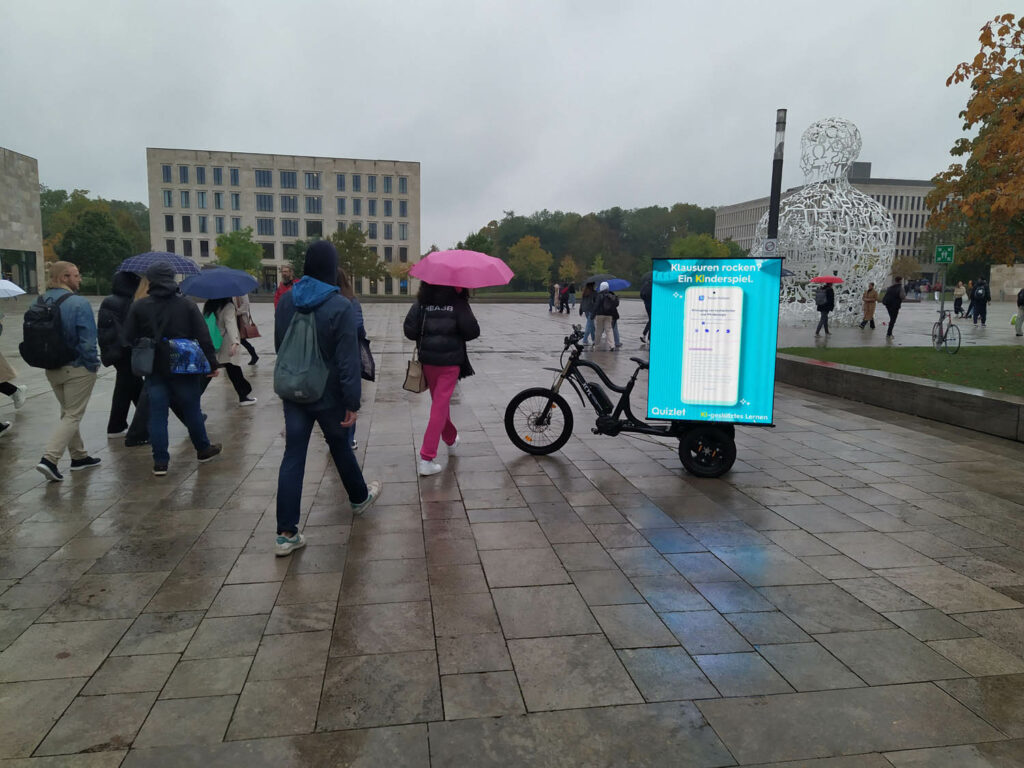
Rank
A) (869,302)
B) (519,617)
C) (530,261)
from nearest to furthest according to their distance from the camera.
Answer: (519,617), (869,302), (530,261)

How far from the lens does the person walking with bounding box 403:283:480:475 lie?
6.00 metres

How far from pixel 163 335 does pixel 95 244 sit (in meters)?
73.0

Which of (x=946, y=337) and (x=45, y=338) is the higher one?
(x=45, y=338)

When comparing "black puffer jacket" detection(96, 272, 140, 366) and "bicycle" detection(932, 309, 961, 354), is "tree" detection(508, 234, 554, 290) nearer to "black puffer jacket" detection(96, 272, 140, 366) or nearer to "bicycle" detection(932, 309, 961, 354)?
"bicycle" detection(932, 309, 961, 354)

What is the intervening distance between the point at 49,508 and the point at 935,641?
556 cm

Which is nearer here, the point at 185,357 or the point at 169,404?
the point at 185,357

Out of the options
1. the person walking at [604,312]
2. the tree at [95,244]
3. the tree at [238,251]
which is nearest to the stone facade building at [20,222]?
the tree at [95,244]

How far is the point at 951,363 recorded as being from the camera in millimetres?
12539

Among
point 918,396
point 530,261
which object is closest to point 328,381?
point 918,396

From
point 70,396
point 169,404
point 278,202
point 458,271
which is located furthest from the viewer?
point 278,202

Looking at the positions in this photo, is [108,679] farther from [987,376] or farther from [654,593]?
[987,376]

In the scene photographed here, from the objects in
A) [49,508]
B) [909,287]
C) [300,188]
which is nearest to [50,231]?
[300,188]

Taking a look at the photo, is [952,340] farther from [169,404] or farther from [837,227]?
[169,404]

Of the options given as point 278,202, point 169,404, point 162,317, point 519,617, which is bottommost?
point 519,617
